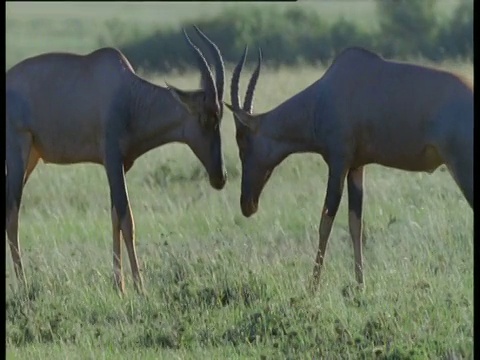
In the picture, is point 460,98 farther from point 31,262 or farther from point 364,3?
point 364,3

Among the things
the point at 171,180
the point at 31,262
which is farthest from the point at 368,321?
the point at 171,180

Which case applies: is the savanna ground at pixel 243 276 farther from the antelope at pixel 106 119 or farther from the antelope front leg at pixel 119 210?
the antelope at pixel 106 119

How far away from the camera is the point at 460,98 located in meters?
9.56

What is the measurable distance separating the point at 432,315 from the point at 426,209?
3.50 meters

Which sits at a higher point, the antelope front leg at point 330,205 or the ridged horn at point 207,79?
the ridged horn at point 207,79

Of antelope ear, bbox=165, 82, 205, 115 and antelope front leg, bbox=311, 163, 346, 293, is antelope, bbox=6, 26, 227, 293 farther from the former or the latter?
antelope front leg, bbox=311, 163, 346, 293

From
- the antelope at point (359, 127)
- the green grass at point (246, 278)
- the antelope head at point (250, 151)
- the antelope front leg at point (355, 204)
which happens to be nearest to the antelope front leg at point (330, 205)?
the antelope at point (359, 127)

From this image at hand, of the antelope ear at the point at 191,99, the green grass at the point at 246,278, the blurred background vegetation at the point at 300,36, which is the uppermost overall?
the blurred background vegetation at the point at 300,36

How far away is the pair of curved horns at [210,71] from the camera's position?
10.2 meters

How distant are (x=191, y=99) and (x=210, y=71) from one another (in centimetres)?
32

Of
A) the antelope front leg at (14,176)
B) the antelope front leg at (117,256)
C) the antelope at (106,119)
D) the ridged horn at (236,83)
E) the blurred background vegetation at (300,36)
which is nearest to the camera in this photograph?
the antelope front leg at (117,256)

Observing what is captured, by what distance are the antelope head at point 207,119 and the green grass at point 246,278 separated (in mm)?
653

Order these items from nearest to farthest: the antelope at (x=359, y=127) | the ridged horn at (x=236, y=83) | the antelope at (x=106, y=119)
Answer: the antelope at (x=359, y=127)
the ridged horn at (x=236, y=83)
the antelope at (x=106, y=119)

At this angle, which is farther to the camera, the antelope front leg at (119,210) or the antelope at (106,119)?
the antelope at (106,119)
